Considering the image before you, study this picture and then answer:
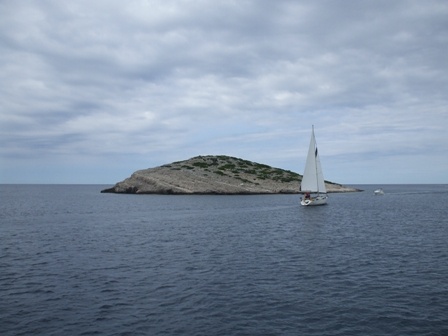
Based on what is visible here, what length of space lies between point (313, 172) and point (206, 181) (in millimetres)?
71817

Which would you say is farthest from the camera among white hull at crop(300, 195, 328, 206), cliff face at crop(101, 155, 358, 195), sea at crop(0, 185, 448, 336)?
cliff face at crop(101, 155, 358, 195)

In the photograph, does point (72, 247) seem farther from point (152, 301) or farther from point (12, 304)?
point (152, 301)

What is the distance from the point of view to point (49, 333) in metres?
18.0

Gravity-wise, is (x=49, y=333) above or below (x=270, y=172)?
below

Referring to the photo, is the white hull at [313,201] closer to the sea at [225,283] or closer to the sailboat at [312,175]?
the sailboat at [312,175]

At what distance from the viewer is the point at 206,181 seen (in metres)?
158

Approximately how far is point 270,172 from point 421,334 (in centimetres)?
17178

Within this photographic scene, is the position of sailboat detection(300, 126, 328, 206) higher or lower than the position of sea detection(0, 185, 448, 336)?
higher

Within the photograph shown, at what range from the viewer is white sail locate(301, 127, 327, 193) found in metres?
90.4

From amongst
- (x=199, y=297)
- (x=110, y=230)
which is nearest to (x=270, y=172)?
(x=110, y=230)

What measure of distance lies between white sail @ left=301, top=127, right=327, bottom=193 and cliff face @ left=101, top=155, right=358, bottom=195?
63.7 meters

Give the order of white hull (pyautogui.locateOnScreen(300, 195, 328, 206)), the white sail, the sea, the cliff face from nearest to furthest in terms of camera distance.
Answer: the sea
the white sail
white hull (pyautogui.locateOnScreen(300, 195, 328, 206))
the cliff face

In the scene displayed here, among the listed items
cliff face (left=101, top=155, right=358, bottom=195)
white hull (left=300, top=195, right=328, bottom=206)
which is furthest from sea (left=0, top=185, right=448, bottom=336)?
cliff face (left=101, top=155, right=358, bottom=195)

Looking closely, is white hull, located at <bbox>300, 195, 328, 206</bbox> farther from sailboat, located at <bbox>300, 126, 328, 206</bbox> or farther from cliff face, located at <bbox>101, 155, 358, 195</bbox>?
cliff face, located at <bbox>101, 155, 358, 195</bbox>
